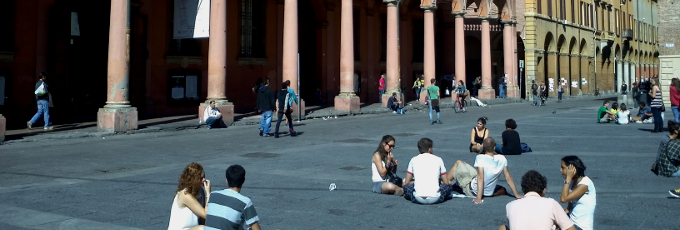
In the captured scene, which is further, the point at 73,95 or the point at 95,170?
the point at 73,95

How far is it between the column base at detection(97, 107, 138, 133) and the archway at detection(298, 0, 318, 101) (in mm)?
15269

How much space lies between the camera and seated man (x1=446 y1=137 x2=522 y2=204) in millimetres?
8094

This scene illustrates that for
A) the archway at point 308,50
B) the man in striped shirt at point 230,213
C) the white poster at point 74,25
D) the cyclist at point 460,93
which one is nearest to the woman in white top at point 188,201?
the man in striped shirt at point 230,213

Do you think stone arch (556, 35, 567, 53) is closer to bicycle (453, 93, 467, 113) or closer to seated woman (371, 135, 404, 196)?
bicycle (453, 93, 467, 113)

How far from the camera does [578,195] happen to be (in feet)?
19.6

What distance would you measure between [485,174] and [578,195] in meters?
2.27

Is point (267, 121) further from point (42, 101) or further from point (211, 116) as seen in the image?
point (42, 101)

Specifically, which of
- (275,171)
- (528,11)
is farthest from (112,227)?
(528,11)

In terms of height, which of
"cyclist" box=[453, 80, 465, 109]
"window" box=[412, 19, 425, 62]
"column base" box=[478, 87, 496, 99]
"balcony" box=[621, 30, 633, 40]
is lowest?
"cyclist" box=[453, 80, 465, 109]

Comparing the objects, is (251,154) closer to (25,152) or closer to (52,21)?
(25,152)

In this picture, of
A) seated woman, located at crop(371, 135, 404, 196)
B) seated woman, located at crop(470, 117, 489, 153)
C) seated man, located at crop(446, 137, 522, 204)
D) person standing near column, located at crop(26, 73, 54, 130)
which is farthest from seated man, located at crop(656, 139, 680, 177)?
person standing near column, located at crop(26, 73, 54, 130)

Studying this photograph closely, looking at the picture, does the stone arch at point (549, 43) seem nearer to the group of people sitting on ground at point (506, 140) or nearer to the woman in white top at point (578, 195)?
the group of people sitting on ground at point (506, 140)

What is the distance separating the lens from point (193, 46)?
2491cm

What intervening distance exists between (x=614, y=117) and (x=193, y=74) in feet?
50.2
